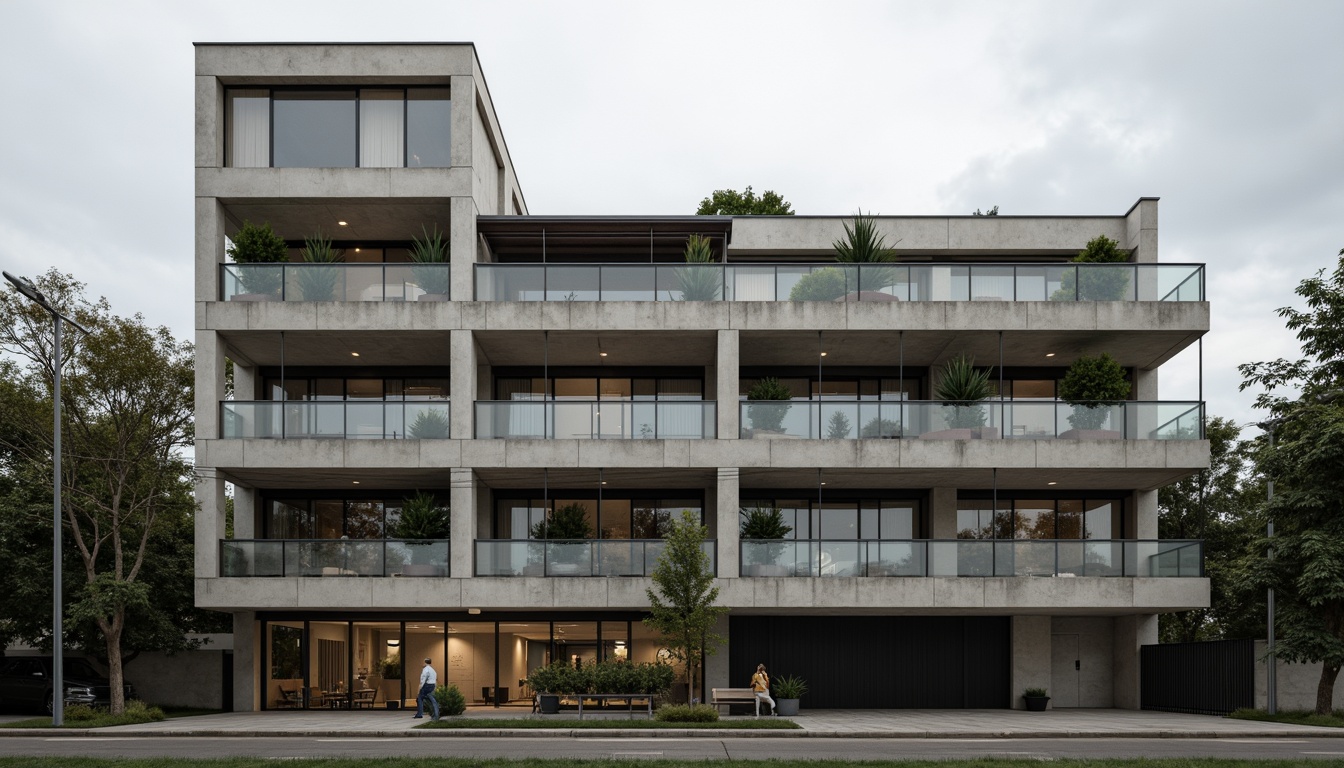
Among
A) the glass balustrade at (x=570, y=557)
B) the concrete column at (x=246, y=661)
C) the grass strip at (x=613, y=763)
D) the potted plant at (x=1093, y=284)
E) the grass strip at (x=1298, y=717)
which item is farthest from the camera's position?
the concrete column at (x=246, y=661)

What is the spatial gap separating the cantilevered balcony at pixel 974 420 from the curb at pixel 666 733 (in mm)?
8280

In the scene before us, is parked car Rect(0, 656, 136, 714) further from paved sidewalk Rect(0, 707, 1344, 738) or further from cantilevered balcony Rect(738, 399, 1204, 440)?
cantilevered balcony Rect(738, 399, 1204, 440)

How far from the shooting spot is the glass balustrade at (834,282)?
2752 centimetres

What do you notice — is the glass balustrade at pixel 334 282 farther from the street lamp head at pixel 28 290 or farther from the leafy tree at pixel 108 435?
the street lamp head at pixel 28 290

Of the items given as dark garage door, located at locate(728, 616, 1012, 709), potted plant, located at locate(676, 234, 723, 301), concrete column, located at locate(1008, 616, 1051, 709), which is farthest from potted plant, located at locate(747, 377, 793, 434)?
concrete column, located at locate(1008, 616, 1051, 709)

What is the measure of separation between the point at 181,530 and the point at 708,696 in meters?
16.5

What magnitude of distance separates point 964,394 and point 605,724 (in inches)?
508

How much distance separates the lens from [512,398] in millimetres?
30516

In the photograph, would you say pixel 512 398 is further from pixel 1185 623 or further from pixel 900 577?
pixel 1185 623

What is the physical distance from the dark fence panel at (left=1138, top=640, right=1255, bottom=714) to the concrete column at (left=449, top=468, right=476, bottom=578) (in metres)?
19.2

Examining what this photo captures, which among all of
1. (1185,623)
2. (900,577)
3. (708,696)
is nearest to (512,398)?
(708,696)

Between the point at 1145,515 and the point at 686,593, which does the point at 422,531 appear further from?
the point at 1145,515

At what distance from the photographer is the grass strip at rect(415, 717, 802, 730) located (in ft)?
71.5

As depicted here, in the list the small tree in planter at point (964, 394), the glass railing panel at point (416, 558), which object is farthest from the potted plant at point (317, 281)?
the small tree in planter at point (964, 394)
